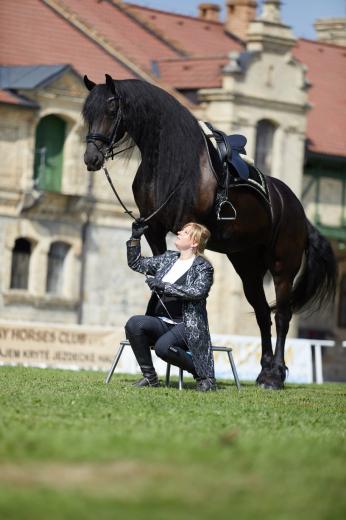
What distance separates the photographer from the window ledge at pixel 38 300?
4606 cm

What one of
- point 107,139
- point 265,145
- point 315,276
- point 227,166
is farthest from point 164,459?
point 265,145

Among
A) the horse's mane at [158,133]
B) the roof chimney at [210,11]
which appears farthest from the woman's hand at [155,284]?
the roof chimney at [210,11]

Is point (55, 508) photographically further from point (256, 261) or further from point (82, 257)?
point (82, 257)

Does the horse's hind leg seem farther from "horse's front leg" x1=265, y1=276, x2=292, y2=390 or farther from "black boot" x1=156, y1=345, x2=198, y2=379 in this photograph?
"black boot" x1=156, y1=345, x2=198, y2=379

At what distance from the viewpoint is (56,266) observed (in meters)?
48.1

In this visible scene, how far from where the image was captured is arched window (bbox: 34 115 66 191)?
155ft

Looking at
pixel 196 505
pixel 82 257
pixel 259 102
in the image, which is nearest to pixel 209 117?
pixel 259 102

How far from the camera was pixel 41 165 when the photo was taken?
47219mm

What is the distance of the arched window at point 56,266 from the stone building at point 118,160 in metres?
0.04

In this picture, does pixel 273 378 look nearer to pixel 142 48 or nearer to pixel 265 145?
pixel 265 145

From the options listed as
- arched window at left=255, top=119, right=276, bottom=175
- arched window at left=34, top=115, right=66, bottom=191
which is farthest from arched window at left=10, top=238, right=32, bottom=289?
arched window at left=255, top=119, right=276, bottom=175

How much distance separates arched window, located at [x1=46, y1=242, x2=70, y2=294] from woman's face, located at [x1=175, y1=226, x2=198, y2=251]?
33.5m

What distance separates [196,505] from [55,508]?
621 mm

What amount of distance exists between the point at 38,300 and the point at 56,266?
5.02 feet
